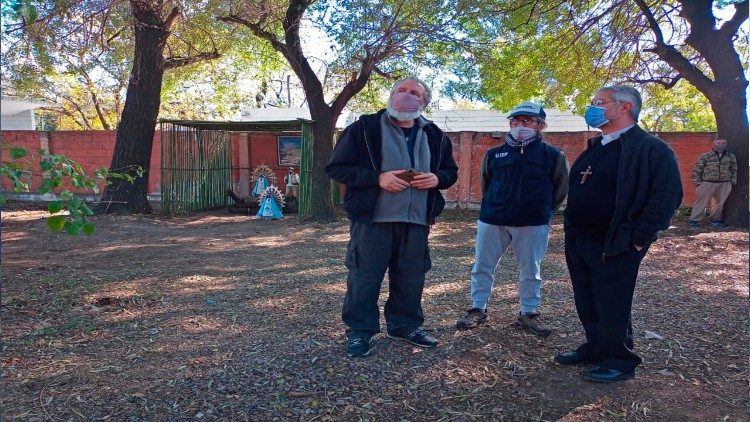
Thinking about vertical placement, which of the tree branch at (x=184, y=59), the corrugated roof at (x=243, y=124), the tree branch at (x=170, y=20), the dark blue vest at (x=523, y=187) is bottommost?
the dark blue vest at (x=523, y=187)

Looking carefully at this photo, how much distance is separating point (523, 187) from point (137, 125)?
33.1 feet

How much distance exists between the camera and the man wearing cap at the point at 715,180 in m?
10.1

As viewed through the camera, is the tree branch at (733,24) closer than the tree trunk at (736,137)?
Yes

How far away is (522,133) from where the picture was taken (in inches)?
147

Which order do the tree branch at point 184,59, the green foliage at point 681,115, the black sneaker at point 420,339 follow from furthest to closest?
1. the green foliage at point 681,115
2. the tree branch at point 184,59
3. the black sneaker at point 420,339

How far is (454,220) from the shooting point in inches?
472

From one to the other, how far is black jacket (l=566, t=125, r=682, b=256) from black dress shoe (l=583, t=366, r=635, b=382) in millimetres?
704

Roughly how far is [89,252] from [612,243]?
6670 mm

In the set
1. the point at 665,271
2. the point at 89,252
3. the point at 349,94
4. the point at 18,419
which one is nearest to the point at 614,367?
the point at 18,419

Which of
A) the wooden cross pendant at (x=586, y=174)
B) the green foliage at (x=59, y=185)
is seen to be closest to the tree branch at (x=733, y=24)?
the wooden cross pendant at (x=586, y=174)

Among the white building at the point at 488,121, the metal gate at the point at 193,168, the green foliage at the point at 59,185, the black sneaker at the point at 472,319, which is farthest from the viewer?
the white building at the point at 488,121

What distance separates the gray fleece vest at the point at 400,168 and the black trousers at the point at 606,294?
0.97 m

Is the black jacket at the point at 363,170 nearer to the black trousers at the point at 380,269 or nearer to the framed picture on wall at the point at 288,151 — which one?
the black trousers at the point at 380,269

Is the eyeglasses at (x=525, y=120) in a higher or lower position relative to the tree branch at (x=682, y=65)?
lower
